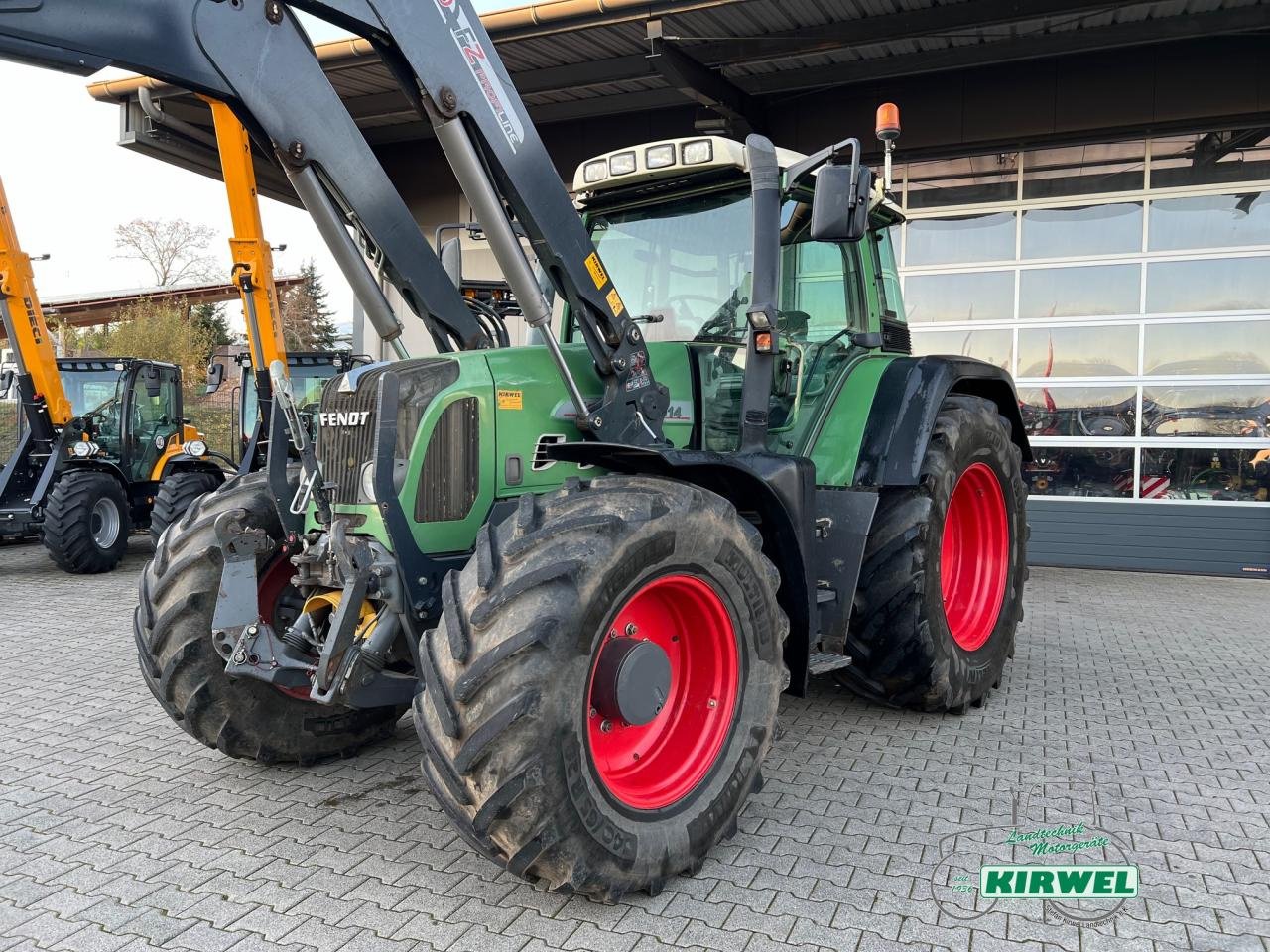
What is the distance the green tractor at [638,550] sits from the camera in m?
2.61

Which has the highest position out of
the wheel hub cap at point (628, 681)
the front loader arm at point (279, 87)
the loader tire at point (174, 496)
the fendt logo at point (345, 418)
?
the front loader arm at point (279, 87)

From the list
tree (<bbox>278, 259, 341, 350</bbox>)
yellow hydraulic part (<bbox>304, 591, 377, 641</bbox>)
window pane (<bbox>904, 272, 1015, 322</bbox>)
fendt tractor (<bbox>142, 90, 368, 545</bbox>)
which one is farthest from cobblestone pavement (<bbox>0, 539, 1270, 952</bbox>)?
tree (<bbox>278, 259, 341, 350</bbox>)

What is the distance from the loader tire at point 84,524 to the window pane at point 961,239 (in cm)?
860

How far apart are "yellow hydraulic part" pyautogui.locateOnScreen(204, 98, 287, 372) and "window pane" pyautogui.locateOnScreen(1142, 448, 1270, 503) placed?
7967 millimetres

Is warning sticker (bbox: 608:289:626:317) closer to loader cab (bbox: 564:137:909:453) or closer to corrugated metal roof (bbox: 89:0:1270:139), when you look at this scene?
loader cab (bbox: 564:137:909:453)

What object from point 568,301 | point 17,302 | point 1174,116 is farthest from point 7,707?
point 1174,116

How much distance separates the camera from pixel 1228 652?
6039 millimetres

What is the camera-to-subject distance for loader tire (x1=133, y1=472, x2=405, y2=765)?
3523 mm

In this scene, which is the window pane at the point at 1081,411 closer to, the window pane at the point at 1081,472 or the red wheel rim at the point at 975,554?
the window pane at the point at 1081,472

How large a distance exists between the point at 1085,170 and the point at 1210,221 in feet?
3.90

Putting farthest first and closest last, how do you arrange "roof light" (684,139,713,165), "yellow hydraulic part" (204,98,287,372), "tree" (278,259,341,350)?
"tree" (278,259,341,350) < "yellow hydraulic part" (204,98,287,372) < "roof light" (684,139,713,165)

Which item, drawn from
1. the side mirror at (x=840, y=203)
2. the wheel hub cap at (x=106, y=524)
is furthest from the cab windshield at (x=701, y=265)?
the wheel hub cap at (x=106, y=524)

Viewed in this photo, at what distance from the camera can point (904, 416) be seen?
4.36 metres

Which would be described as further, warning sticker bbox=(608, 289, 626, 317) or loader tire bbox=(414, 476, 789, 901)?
warning sticker bbox=(608, 289, 626, 317)
